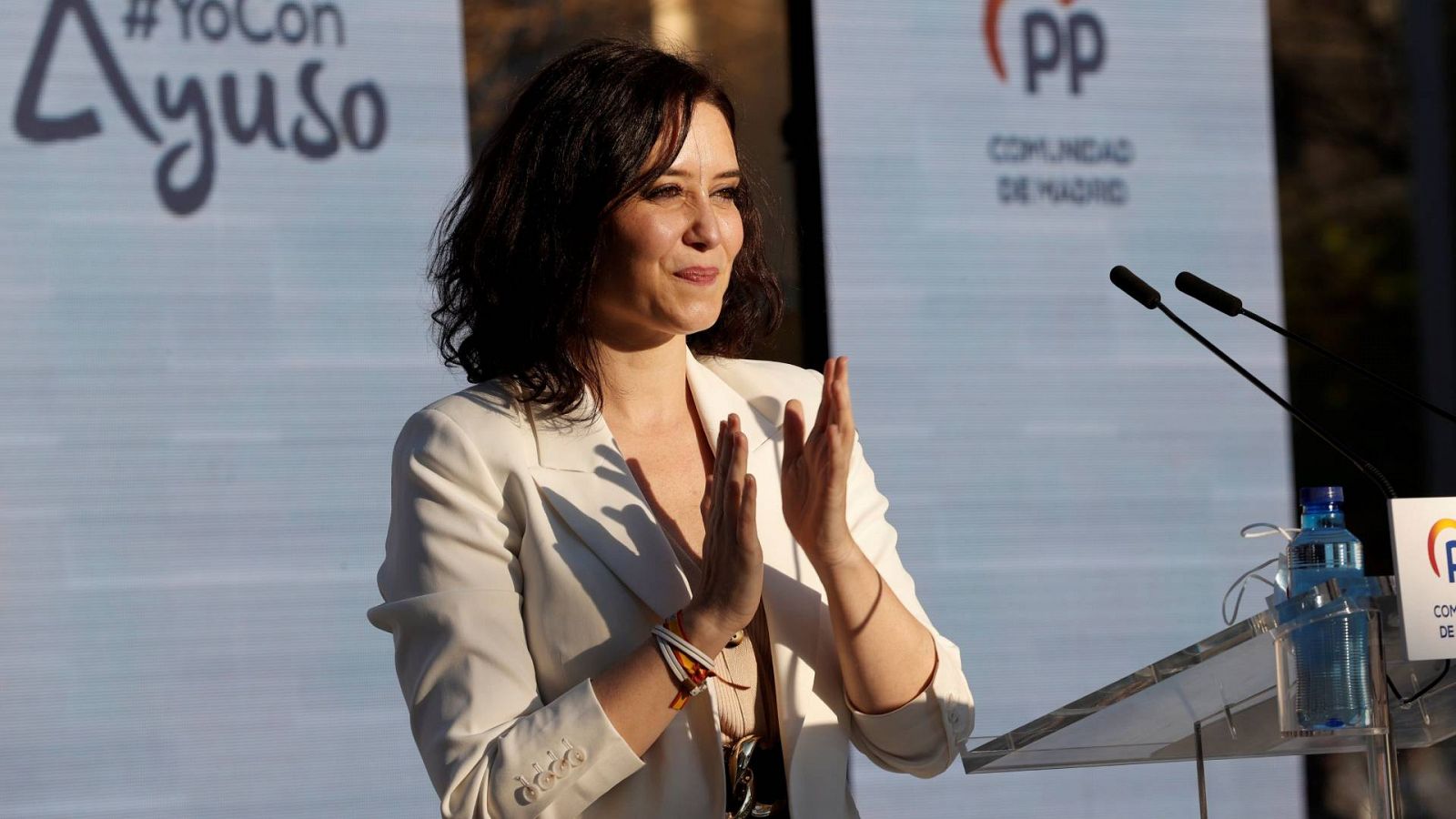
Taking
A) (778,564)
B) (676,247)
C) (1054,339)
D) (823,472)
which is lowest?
(778,564)

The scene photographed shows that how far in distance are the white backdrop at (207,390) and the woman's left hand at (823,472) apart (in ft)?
7.24

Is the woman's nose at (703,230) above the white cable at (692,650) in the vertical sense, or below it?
above

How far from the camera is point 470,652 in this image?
1.94 m

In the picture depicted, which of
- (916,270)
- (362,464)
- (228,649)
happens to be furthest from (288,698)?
Answer: (916,270)

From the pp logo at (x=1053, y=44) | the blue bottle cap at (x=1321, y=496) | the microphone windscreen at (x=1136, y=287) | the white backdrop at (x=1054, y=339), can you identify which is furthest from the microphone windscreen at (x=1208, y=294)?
the pp logo at (x=1053, y=44)

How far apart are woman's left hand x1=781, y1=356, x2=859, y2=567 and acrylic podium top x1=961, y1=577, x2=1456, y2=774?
29 cm

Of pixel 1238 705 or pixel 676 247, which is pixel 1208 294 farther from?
pixel 676 247

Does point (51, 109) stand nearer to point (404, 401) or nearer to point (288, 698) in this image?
point (404, 401)

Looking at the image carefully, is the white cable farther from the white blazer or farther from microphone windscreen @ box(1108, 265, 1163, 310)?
microphone windscreen @ box(1108, 265, 1163, 310)

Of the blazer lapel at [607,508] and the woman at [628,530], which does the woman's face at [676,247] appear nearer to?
the woman at [628,530]

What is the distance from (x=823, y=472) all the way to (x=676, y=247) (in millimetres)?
385

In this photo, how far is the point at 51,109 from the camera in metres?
→ 3.79

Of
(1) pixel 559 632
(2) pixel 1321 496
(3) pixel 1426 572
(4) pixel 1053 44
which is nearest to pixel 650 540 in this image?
(1) pixel 559 632

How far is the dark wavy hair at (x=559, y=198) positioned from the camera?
2.13m
